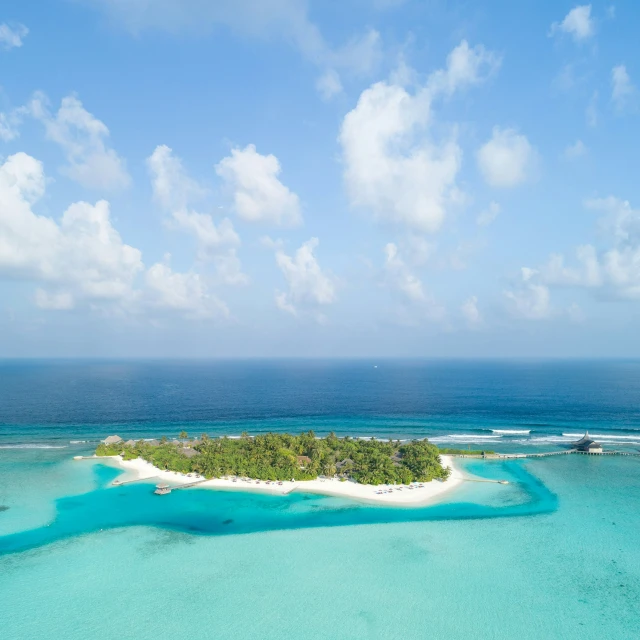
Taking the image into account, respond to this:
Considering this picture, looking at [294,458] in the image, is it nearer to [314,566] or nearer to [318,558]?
[318,558]

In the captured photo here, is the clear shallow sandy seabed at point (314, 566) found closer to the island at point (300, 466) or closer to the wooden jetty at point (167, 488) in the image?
the wooden jetty at point (167, 488)

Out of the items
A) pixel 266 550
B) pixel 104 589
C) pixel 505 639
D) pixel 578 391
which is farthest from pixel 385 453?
pixel 578 391

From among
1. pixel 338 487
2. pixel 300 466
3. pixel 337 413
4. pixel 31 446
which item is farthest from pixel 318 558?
pixel 337 413

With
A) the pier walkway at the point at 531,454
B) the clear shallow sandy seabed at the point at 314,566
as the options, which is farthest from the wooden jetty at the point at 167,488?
the pier walkway at the point at 531,454

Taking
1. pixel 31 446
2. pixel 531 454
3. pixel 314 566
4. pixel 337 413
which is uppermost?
pixel 337 413

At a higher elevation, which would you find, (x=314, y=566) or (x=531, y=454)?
(x=531, y=454)

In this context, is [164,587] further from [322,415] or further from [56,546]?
[322,415]

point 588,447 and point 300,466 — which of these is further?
point 588,447
